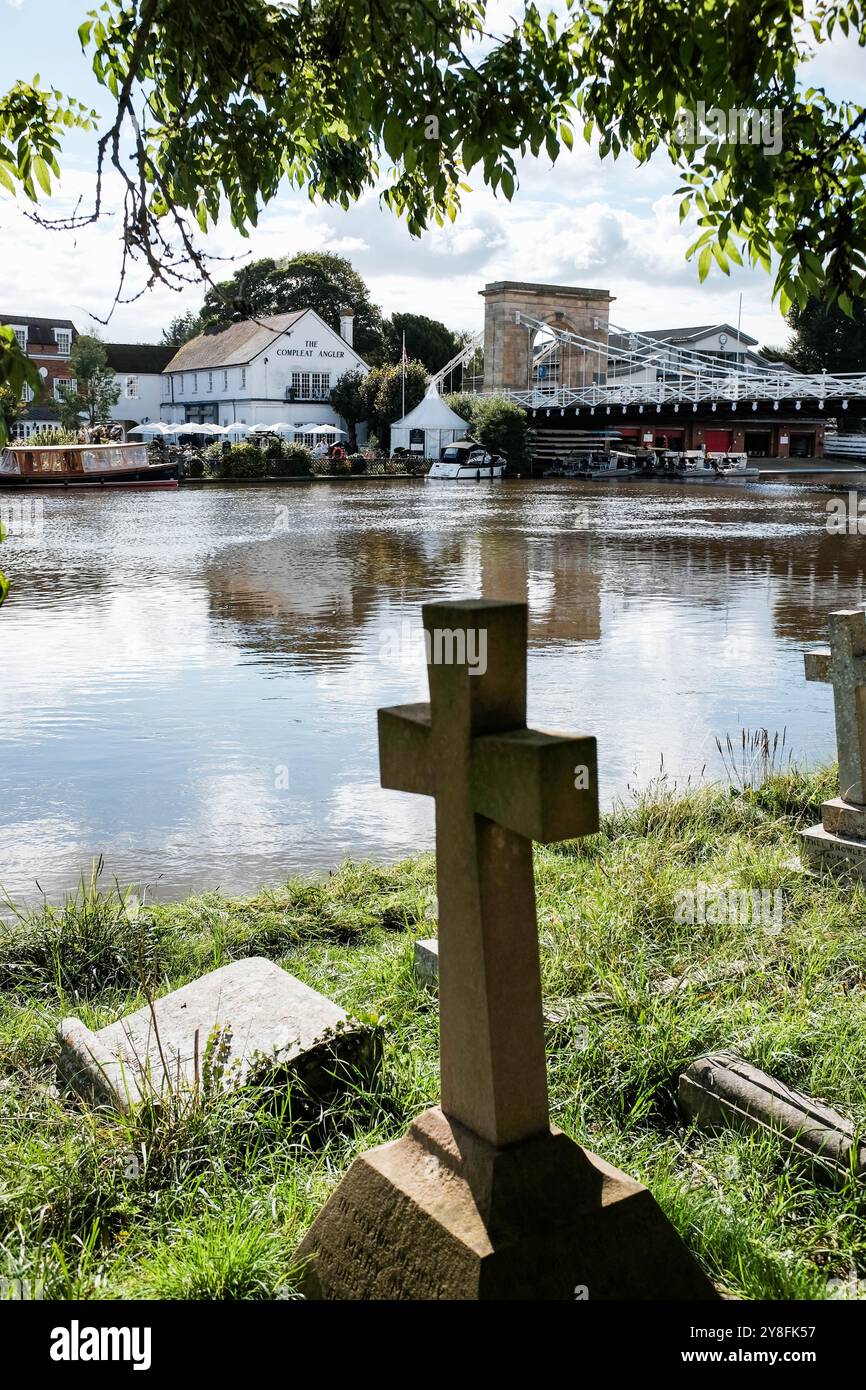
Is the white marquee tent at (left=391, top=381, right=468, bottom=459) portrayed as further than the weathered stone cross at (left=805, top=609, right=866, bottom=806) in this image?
Yes

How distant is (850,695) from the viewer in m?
5.48

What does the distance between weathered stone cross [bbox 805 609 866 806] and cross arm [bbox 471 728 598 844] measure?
3518 millimetres

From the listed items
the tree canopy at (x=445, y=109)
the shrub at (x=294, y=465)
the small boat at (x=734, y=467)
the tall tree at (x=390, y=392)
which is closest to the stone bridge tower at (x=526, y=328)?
the tall tree at (x=390, y=392)

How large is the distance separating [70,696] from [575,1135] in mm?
8096

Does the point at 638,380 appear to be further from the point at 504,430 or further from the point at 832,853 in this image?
the point at 832,853

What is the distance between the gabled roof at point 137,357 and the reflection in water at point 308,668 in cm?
6265

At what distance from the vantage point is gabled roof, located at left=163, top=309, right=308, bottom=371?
235 feet

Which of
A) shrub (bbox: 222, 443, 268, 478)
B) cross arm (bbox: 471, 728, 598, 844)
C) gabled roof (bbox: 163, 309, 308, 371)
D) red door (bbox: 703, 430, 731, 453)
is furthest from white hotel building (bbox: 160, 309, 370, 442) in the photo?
cross arm (bbox: 471, 728, 598, 844)

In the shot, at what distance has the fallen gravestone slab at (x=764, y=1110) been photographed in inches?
122

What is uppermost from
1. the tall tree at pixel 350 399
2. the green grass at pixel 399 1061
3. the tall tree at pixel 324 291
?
the tall tree at pixel 324 291

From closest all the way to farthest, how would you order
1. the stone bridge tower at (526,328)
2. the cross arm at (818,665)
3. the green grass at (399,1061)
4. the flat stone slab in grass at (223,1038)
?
the green grass at (399,1061) < the flat stone slab in grass at (223,1038) < the cross arm at (818,665) < the stone bridge tower at (526,328)

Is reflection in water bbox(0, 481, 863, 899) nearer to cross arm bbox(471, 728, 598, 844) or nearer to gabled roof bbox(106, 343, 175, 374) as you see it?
cross arm bbox(471, 728, 598, 844)

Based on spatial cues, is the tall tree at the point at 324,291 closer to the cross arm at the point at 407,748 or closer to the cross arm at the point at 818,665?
the cross arm at the point at 818,665

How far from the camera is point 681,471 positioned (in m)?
58.8
